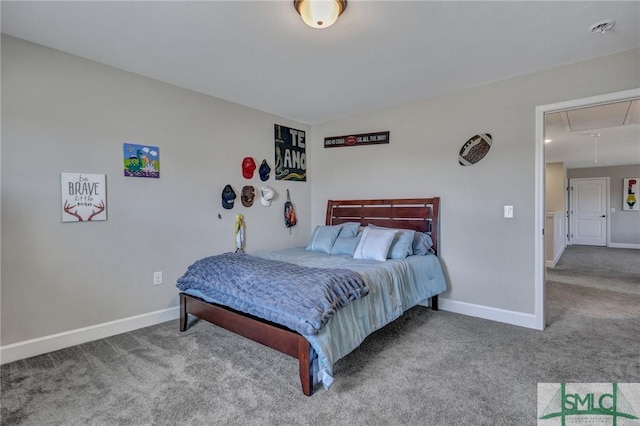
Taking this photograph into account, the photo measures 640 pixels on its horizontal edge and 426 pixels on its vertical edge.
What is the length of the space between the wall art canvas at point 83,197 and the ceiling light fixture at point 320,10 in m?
2.23

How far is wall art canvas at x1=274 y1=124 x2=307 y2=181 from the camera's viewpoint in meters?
4.36

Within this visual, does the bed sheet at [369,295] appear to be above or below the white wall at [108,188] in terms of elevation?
below

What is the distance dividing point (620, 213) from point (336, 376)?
10.4 meters

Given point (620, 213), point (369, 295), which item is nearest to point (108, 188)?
point (369, 295)

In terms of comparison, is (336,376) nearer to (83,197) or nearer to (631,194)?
(83,197)

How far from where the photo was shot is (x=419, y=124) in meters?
3.77

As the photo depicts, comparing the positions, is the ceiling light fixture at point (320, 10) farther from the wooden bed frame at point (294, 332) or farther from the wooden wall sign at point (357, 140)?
the wooden wall sign at point (357, 140)

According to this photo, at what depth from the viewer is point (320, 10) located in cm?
191

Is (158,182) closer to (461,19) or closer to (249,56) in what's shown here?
(249,56)

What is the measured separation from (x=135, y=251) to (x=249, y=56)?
210cm

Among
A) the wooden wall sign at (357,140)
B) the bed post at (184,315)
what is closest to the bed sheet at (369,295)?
the bed post at (184,315)

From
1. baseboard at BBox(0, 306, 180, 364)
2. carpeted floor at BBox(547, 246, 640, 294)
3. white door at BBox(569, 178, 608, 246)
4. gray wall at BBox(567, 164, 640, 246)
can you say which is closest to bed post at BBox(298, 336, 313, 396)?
baseboard at BBox(0, 306, 180, 364)

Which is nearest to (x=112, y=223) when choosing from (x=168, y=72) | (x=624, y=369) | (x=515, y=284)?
(x=168, y=72)

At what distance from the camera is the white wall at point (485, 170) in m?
2.93
